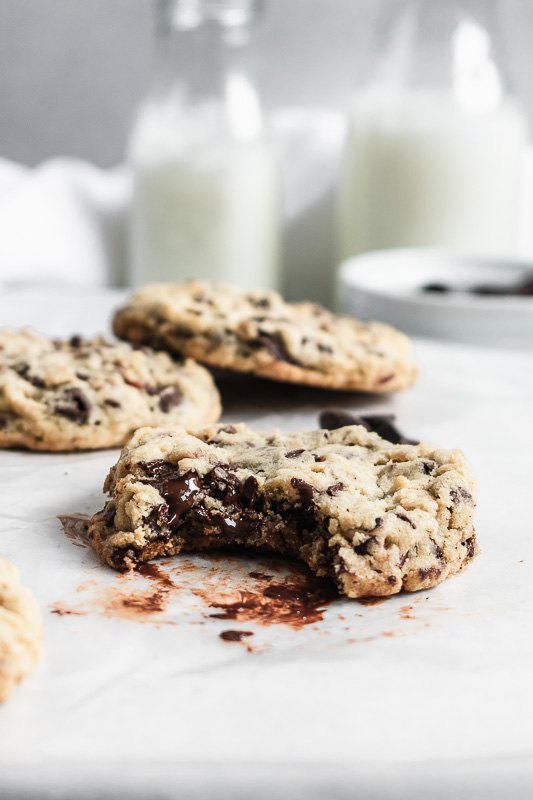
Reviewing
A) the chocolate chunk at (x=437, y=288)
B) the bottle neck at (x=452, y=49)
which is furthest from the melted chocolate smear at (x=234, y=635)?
the bottle neck at (x=452, y=49)

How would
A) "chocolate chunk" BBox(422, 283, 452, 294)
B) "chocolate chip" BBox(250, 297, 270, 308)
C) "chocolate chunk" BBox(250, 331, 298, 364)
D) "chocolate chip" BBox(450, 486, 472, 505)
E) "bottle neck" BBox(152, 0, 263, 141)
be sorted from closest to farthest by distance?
"chocolate chip" BBox(450, 486, 472, 505), "chocolate chunk" BBox(250, 331, 298, 364), "chocolate chip" BBox(250, 297, 270, 308), "chocolate chunk" BBox(422, 283, 452, 294), "bottle neck" BBox(152, 0, 263, 141)

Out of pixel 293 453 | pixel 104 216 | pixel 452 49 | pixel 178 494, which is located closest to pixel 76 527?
pixel 178 494

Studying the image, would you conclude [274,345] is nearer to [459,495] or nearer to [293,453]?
[293,453]

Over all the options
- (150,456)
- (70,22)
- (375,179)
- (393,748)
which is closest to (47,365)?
(150,456)

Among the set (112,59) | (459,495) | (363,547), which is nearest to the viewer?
(363,547)

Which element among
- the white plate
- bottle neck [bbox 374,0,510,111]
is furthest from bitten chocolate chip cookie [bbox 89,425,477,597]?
bottle neck [bbox 374,0,510,111]

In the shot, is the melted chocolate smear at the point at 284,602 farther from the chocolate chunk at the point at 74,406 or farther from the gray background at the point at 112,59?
the gray background at the point at 112,59

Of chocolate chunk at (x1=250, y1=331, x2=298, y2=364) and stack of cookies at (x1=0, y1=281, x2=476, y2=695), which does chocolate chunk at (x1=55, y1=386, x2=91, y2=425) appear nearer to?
stack of cookies at (x1=0, y1=281, x2=476, y2=695)
